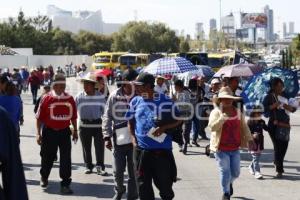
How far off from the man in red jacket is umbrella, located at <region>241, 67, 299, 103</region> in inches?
119

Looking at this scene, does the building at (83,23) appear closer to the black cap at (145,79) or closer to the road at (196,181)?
the road at (196,181)

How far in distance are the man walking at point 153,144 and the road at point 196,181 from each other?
6.08 ft

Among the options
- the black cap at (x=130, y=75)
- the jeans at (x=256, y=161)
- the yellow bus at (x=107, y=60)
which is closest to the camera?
the black cap at (x=130, y=75)

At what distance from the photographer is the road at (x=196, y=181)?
818 cm

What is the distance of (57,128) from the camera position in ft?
27.7

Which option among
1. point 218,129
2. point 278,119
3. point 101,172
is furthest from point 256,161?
point 101,172

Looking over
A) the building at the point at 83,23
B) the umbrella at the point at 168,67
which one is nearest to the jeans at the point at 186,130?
the umbrella at the point at 168,67

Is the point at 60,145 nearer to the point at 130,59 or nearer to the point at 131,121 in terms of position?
the point at 131,121

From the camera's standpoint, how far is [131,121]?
6789 millimetres

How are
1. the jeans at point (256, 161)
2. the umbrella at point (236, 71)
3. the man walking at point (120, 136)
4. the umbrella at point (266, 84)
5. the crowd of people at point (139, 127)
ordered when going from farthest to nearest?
the umbrella at point (236, 71) → the umbrella at point (266, 84) → the jeans at point (256, 161) → the man walking at point (120, 136) → the crowd of people at point (139, 127)

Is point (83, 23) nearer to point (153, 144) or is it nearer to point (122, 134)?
point (122, 134)

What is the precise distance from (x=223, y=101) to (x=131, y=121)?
1290mm

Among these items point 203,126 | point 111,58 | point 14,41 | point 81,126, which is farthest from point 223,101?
point 14,41

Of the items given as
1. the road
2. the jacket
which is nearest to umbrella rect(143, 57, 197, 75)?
the road
